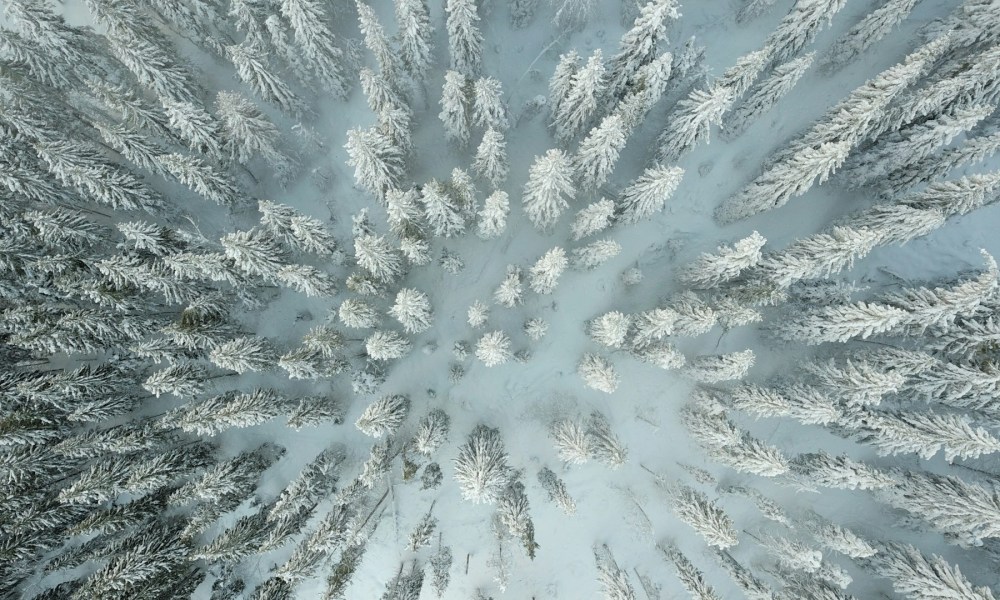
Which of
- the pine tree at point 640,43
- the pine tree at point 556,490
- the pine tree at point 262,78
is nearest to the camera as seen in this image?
the pine tree at point 640,43

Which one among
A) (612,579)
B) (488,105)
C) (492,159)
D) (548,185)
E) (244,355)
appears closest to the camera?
(244,355)

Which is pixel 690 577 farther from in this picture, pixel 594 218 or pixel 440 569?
pixel 594 218

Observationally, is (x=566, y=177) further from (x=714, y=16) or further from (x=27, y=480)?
(x=27, y=480)

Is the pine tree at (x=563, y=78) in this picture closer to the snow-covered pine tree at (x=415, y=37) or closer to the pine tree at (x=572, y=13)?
the pine tree at (x=572, y=13)

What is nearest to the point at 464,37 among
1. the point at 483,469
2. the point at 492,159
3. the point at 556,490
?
the point at 492,159

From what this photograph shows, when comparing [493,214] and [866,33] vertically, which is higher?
[866,33]

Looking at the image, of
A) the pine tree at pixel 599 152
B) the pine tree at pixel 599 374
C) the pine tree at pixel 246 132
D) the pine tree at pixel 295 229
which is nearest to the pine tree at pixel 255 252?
the pine tree at pixel 295 229

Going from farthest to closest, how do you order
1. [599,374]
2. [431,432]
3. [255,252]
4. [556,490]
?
[556,490] < [431,432] < [599,374] < [255,252]

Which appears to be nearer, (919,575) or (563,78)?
(919,575)
